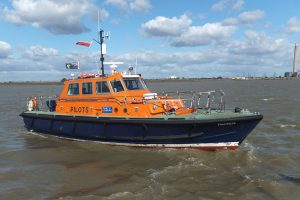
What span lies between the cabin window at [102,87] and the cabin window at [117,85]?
235 millimetres

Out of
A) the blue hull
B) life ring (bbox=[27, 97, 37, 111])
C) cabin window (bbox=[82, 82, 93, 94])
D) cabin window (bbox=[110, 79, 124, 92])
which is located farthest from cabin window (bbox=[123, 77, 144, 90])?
life ring (bbox=[27, 97, 37, 111])

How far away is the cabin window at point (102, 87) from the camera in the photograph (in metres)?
13.5

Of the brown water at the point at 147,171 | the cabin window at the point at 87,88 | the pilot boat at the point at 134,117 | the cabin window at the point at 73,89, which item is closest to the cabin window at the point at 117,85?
the pilot boat at the point at 134,117

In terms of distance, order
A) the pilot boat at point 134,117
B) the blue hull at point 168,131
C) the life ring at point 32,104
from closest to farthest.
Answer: the blue hull at point 168,131
the pilot boat at point 134,117
the life ring at point 32,104

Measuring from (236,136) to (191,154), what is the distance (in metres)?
1.55

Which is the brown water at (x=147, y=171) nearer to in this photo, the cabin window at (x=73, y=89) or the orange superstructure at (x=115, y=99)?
the orange superstructure at (x=115, y=99)

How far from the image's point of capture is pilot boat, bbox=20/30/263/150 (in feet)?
38.1

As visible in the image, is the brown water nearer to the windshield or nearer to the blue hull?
the blue hull

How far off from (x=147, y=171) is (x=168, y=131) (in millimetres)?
1873

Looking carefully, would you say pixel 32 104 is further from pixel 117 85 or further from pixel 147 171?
pixel 147 171

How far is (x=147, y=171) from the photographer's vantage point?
10.5 meters

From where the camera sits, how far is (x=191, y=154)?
1192cm

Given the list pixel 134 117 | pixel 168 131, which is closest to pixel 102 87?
pixel 134 117

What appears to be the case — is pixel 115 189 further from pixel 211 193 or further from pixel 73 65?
pixel 73 65
